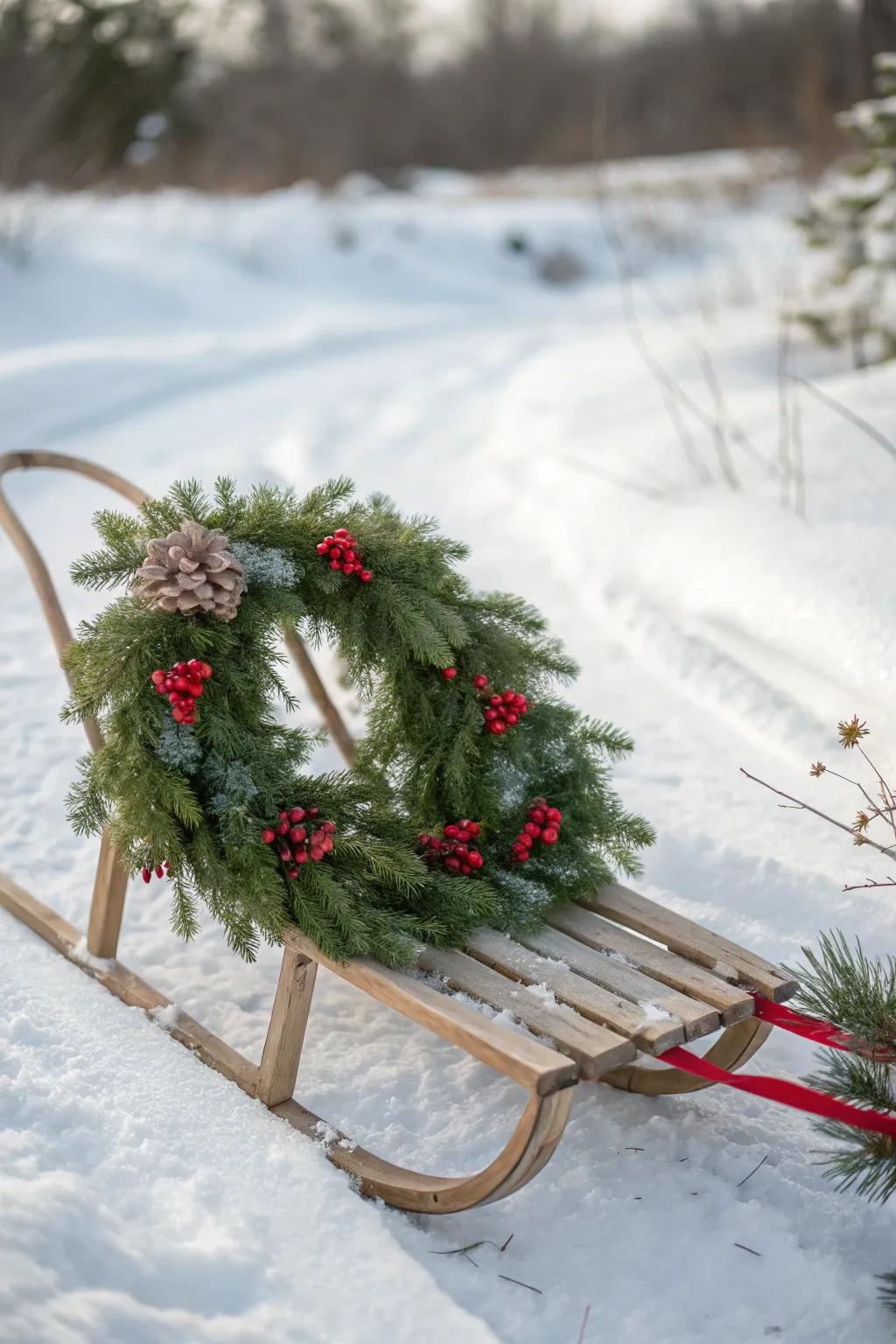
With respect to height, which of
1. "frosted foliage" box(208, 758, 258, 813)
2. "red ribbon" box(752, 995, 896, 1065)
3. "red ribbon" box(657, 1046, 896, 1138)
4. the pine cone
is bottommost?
"red ribbon" box(657, 1046, 896, 1138)

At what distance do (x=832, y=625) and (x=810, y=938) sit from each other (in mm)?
1141

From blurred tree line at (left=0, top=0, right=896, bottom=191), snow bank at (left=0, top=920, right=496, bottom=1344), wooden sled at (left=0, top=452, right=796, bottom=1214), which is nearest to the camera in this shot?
snow bank at (left=0, top=920, right=496, bottom=1344)

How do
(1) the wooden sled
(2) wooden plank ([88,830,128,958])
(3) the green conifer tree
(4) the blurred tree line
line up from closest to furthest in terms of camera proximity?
(1) the wooden sled < (2) wooden plank ([88,830,128,958]) < (3) the green conifer tree < (4) the blurred tree line

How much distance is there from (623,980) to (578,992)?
121 mm

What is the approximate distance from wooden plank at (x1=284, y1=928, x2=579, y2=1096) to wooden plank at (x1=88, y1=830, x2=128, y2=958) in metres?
0.57

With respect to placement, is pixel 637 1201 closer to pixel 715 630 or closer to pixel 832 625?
pixel 832 625

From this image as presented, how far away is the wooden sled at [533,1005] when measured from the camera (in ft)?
6.32

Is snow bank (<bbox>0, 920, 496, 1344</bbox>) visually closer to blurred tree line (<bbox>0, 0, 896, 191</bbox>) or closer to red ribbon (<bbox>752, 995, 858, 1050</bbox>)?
red ribbon (<bbox>752, 995, 858, 1050</bbox>)

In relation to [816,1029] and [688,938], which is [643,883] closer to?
[688,938]

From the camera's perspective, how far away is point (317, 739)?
252 cm

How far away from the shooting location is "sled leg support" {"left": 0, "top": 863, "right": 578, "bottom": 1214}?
1.87 m

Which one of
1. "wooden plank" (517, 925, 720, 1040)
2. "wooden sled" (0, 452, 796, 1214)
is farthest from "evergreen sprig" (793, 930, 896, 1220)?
"wooden plank" (517, 925, 720, 1040)

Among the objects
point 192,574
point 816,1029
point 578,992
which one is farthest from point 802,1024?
point 192,574

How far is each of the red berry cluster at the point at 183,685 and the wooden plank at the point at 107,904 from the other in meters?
0.47
